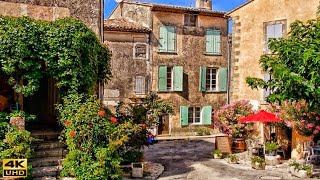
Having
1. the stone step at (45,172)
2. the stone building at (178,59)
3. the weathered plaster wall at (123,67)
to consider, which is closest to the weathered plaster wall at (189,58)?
A: the stone building at (178,59)

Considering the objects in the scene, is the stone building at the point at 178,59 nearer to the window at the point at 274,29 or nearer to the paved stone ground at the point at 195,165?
the paved stone ground at the point at 195,165

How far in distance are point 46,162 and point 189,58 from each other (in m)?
17.4

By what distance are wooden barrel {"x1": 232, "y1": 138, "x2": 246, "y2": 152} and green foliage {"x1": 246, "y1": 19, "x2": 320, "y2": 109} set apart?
737cm

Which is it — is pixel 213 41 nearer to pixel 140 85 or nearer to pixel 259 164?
pixel 140 85

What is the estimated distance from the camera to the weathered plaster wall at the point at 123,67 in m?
25.2

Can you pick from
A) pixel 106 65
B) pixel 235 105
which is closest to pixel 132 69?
pixel 235 105

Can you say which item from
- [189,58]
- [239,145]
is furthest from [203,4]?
[239,145]

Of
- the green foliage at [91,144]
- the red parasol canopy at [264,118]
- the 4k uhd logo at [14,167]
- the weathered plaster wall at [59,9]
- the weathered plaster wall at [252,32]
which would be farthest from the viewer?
the weathered plaster wall at [252,32]

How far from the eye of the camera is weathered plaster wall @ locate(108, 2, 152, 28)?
26531 mm

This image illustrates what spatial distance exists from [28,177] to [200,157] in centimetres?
924

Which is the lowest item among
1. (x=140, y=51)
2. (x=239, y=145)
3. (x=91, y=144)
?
(x=239, y=145)

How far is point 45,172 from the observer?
11664 mm

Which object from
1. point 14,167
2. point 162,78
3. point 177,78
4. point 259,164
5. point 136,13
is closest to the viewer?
point 14,167

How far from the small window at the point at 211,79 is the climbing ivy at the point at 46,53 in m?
16.6
